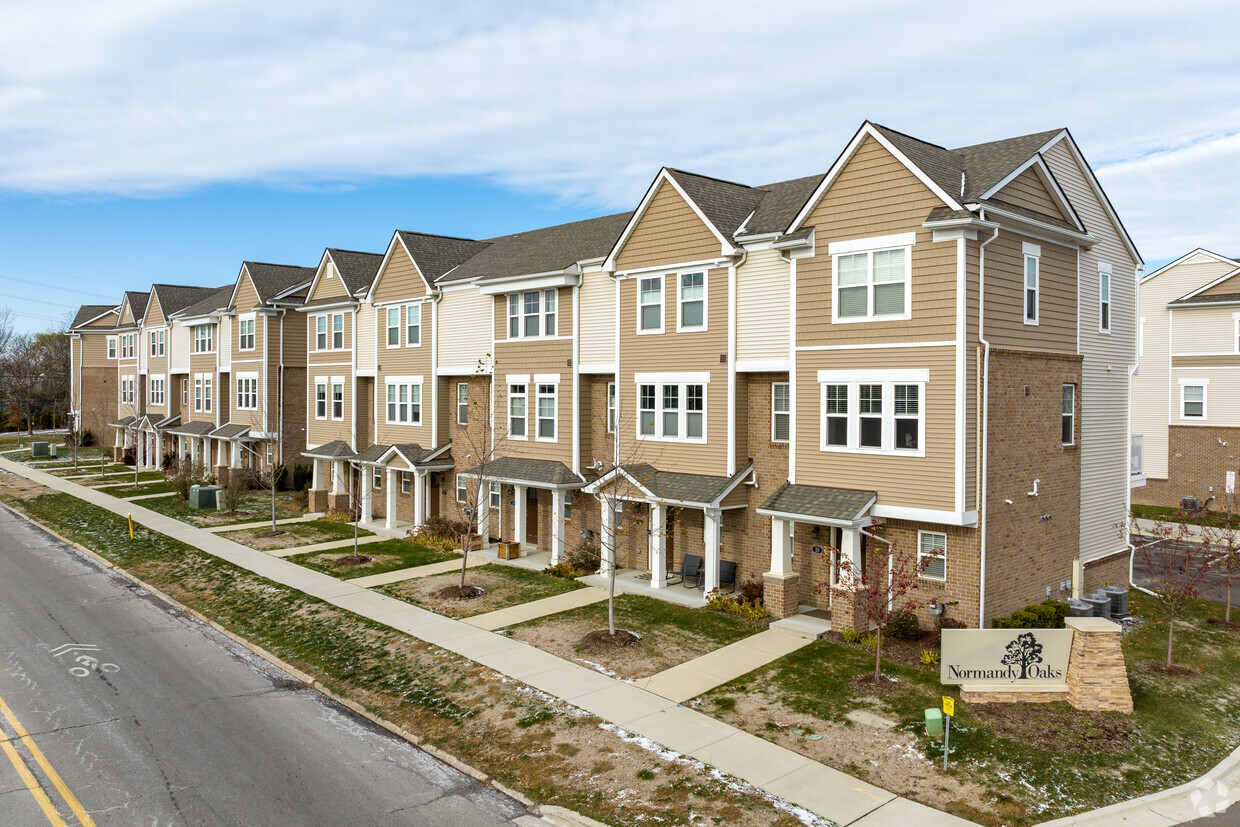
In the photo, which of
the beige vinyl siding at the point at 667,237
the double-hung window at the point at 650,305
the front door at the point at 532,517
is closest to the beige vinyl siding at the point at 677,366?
the double-hung window at the point at 650,305

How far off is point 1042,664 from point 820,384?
7649mm

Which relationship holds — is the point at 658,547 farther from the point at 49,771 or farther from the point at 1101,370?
the point at 49,771

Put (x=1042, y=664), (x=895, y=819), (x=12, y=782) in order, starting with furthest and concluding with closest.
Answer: (x=1042, y=664) < (x=12, y=782) < (x=895, y=819)

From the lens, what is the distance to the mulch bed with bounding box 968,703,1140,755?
42.1 ft

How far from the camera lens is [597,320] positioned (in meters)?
25.7

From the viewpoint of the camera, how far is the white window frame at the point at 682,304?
73.5ft

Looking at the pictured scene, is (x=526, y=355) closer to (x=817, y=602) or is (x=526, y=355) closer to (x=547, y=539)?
(x=547, y=539)

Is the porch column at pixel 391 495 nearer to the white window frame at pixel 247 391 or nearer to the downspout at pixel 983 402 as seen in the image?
the white window frame at pixel 247 391

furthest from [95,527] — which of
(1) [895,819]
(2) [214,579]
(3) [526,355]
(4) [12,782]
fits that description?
(1) [895,819]

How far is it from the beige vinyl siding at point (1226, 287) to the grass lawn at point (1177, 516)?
10422mm

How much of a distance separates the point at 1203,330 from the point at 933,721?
1435 inches

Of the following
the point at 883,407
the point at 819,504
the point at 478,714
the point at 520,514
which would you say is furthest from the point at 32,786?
the point at 520,514

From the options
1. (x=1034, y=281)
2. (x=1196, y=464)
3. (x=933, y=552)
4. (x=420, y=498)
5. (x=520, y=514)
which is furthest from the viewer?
(x=1196, y=464)

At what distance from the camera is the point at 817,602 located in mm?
20359
